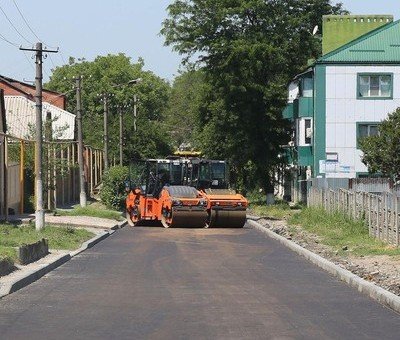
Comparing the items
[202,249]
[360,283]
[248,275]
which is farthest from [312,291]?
[202,249]

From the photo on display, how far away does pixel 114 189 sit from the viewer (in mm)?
56875

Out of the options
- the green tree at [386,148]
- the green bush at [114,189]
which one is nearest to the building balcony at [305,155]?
the green tree at [386,148]

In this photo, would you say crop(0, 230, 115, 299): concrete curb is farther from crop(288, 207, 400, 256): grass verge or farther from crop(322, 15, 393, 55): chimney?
crop(322, 15, 393, 55): chimney

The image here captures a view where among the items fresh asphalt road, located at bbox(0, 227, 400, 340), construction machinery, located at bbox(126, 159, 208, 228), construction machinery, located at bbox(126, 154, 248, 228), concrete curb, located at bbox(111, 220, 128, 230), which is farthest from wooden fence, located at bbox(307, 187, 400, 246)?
concrete curb, located at bbox(111, 220, 128, 230)

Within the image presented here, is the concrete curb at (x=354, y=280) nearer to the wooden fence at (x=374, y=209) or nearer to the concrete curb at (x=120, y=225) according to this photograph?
the wooden fence at (x=374, y=209)

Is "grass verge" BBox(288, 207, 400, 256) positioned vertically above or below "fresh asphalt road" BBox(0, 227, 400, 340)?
below

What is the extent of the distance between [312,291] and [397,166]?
39.9m

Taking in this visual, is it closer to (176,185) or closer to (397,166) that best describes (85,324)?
(176,185)

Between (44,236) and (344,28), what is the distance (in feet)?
145

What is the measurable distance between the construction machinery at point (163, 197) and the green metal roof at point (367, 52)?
2185 centimetres

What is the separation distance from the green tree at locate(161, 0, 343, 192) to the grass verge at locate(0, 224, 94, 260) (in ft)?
98.9

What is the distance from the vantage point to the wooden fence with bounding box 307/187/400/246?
95.7 feet

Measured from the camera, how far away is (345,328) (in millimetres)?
13609

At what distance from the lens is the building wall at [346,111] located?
215 ft
